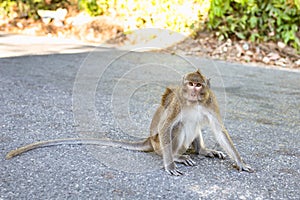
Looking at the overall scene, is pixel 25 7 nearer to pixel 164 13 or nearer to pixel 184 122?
pixel 164 13

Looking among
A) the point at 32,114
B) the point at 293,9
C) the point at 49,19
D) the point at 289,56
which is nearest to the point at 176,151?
the point at 32,114

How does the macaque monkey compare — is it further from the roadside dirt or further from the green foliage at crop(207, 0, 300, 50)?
the green foliage at crop(207, 0, 300, 50)

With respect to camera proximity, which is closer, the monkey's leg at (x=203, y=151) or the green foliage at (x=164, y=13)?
the monkey's leg at (x=203, y=151)

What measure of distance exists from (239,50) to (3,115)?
226 inches

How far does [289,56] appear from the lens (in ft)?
26.4

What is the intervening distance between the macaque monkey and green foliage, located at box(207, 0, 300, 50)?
20.3ft

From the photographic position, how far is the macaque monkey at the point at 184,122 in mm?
2502

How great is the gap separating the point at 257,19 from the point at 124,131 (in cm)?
609

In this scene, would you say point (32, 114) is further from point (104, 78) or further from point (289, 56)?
point (289, 56)

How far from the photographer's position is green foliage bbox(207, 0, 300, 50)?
8.41 meters

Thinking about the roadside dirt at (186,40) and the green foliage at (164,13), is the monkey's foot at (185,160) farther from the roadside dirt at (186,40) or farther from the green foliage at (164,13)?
the green foliage at (164,13)

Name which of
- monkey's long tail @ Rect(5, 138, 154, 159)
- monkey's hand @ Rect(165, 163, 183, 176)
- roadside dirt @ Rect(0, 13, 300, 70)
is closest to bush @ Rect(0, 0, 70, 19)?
roadside dirt @ Rect(0, 13, 300, 70)

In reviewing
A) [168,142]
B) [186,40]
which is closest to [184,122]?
[168,142]

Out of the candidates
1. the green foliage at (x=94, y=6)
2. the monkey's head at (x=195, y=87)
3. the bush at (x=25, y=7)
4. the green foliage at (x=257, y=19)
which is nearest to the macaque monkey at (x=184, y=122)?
the monkey's head at (x=195, y=87)
